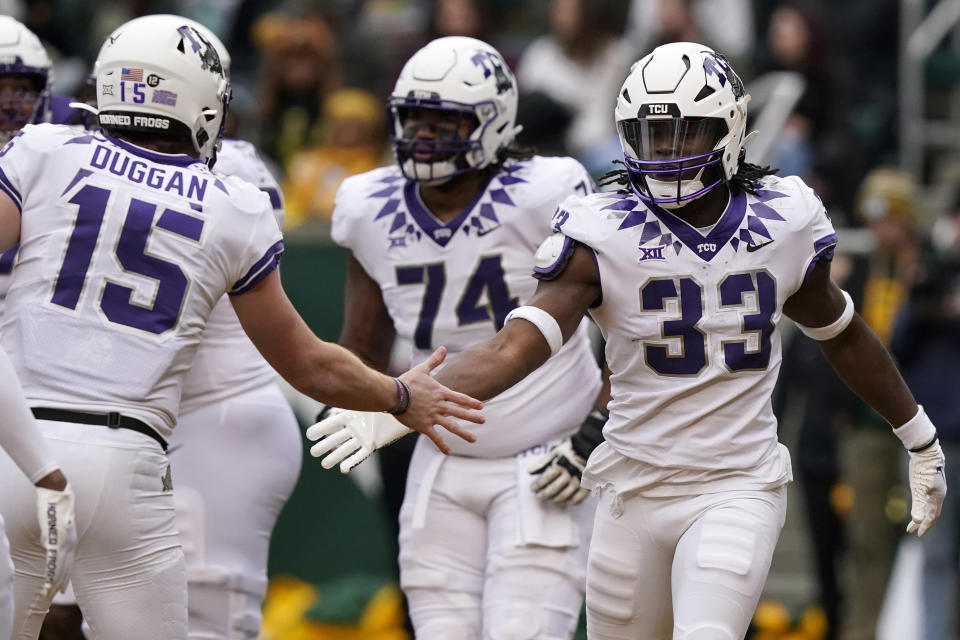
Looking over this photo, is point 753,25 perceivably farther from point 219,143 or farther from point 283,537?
point 219,143

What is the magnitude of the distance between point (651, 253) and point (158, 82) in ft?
4.64

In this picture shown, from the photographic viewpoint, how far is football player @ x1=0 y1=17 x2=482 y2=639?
4.18 meters

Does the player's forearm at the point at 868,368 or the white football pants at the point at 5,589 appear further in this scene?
the player's forearm at the point at 868,368

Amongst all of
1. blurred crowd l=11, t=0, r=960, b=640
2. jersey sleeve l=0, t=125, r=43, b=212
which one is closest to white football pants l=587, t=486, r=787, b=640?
jersey sleeve l=0, t=125, r=43, b=212

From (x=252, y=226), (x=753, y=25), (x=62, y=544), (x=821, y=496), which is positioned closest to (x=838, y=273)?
(x=821, y=496)

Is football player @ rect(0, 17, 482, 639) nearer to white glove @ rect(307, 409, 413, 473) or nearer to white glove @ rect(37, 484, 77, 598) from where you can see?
white glove @ rect(307, 409, 413, 473)

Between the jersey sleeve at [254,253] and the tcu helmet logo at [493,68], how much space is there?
1342 mm

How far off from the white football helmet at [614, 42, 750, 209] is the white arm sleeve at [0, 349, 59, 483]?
177 centimetres

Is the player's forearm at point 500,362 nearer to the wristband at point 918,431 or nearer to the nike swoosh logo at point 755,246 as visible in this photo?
the nike swoosh logo at point 755,246

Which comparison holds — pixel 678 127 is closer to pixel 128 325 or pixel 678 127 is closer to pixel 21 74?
pixel 128 325

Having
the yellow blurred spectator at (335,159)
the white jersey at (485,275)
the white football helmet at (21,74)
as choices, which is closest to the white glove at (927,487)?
the white jersey at (485,275)

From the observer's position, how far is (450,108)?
5336 millimetres

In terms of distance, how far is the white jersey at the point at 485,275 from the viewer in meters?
5.29

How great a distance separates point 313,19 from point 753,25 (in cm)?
288
